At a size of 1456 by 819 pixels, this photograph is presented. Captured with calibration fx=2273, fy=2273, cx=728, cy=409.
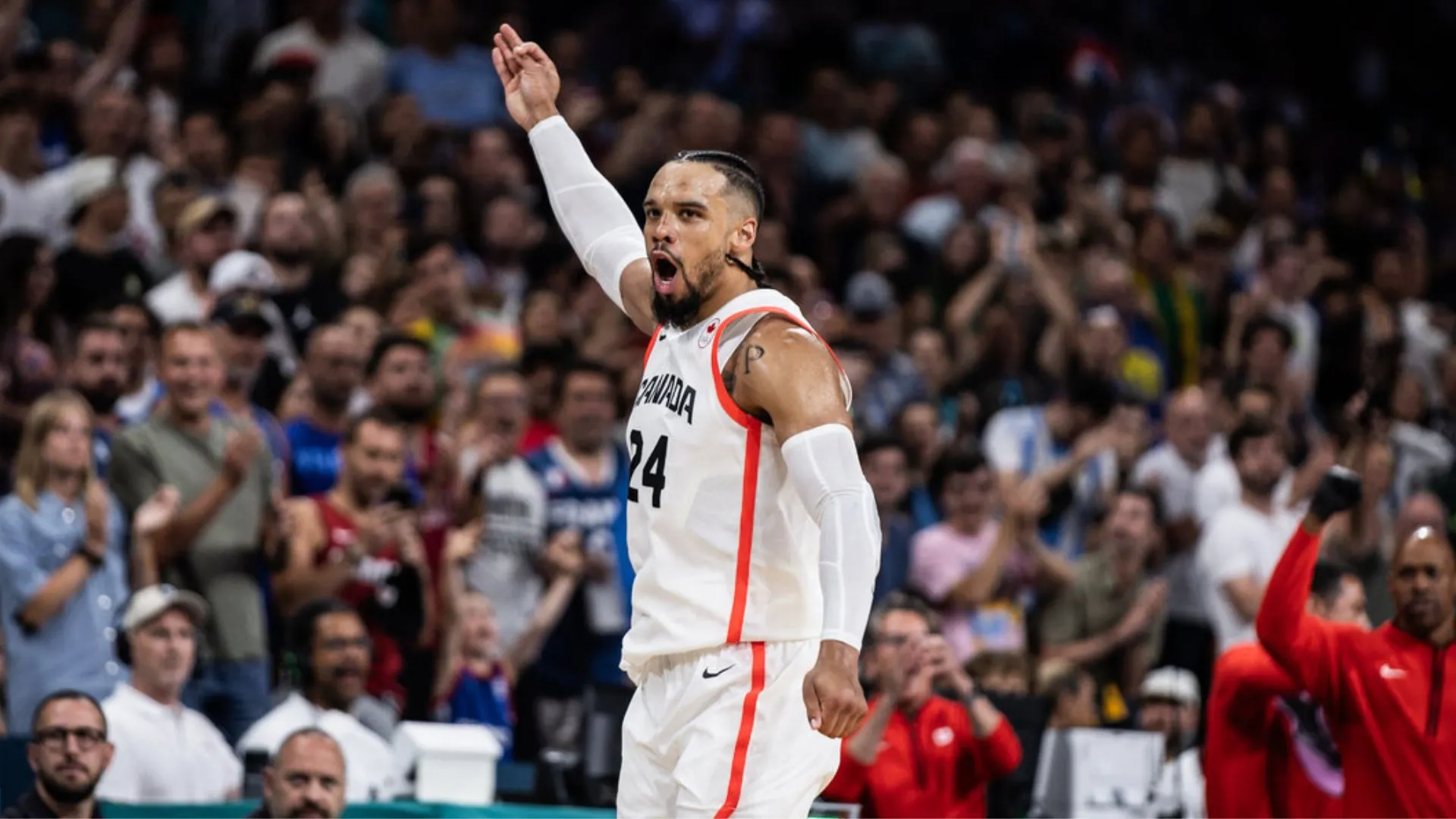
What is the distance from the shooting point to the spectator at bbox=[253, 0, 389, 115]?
14.1 m

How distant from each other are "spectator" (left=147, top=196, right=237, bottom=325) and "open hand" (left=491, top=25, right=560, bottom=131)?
5.04 metres

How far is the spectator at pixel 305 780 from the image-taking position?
776cm

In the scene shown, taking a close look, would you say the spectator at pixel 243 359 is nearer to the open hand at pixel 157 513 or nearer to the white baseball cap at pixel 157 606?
the open hand at pixel 157 513

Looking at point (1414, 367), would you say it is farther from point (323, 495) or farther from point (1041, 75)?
point (323, 495)

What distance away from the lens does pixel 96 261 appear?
11.1 metres

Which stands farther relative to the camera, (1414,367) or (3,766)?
(1414,367)

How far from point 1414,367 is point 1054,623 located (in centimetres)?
475

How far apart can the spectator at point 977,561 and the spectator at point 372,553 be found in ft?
8.61

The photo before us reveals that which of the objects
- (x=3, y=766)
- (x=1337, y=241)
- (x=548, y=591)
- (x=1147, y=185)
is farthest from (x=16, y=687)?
(x=1337, y=241)

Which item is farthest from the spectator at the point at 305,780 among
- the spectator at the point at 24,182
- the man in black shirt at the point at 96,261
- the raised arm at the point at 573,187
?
the spectator at the point at 24,182

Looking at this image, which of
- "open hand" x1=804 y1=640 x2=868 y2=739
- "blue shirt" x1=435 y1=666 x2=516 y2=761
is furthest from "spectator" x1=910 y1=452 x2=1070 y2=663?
"open hand" x1=804 y1=640 x2=868 y2=739

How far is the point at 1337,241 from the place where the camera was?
16.8 metres

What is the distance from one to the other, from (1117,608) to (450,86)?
19.1ft

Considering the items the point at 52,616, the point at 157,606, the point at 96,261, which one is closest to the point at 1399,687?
the point at 157,606
